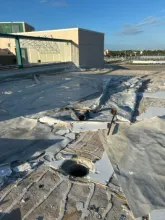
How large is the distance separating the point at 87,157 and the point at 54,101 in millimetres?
3108

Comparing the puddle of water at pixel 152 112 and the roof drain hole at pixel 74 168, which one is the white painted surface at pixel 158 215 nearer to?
the roof drain hole at pixel 74 168

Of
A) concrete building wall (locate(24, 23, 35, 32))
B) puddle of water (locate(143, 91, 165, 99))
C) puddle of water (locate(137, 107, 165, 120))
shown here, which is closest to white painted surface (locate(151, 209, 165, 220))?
puddle of water (locate(137, 107, 165, 120))

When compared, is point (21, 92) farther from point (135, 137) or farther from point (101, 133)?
point (135, 137)

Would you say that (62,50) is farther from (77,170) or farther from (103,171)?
(103,171)

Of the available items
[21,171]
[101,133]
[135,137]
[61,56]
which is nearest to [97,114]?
[101,133]

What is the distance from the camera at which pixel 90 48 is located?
17547 millimetres

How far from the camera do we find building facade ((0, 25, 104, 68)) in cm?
1574

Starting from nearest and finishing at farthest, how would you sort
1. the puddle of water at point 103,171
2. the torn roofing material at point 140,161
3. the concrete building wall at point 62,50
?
the torn roofing material at point 140,161 < the puddle of water at point 103,171 < the concrete building wall at point 62,50

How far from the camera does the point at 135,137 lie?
3.03 m

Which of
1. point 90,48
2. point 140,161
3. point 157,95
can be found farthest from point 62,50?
point 140,161

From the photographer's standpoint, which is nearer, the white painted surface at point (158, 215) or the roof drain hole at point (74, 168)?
the white painted surface at point (158, 215)

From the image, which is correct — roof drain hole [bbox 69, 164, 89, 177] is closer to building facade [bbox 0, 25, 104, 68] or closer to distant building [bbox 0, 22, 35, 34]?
building facade [bbox 0, 25, 104, 68]

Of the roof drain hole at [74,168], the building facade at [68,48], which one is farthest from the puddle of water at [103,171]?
the building facade at [68,48]

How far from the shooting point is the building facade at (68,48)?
1574 cm
